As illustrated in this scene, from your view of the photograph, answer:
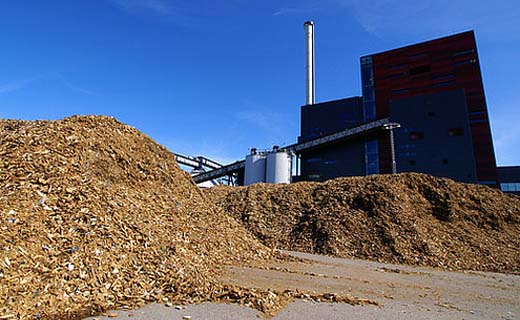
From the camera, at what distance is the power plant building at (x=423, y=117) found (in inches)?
1248

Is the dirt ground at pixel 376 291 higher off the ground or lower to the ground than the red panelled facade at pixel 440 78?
lower

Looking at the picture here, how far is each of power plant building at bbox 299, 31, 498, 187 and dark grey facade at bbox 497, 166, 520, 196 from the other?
9.60 metres

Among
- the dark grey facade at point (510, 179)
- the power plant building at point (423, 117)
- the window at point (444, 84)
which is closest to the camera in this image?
the power plant building at point (423, 117)

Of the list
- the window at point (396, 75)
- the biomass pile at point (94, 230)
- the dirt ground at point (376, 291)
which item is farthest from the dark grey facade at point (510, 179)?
the biomass pile at point (94, 230)

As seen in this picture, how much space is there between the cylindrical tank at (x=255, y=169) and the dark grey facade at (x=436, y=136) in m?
15.2

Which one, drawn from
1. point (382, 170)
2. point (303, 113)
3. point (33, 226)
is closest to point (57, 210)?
point (33, 226)

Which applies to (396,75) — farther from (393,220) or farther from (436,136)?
(393,220)

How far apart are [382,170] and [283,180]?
12.5 m

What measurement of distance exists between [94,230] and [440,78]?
4106 cm

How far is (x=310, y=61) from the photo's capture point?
4119 centimetres

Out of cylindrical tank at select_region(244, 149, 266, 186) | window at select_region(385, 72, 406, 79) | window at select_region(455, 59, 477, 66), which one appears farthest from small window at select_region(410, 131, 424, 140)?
cylindrical tank at select_region(244, 149, 266, 186)

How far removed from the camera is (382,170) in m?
34.2

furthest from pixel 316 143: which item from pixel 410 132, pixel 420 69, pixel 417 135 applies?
pixel 420 69

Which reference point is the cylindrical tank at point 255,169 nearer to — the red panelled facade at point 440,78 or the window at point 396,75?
the red panelled facade at point 440,78
